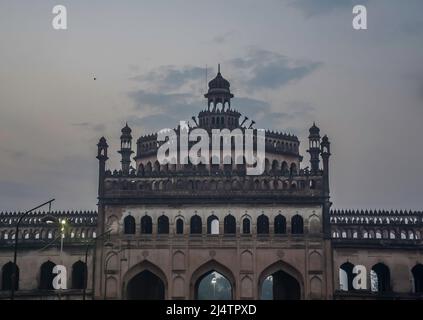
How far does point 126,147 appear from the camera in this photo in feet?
157

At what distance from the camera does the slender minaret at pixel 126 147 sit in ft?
156

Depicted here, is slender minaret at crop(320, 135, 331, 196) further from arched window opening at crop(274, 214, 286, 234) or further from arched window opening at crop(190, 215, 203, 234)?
arched window opening at crop(190, 215, 203, 234)

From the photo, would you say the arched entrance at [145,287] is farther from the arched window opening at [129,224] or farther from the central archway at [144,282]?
the arched window opening at [129,224]

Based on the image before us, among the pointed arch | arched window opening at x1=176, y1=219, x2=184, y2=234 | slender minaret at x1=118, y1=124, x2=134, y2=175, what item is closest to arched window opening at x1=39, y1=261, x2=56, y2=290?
slender minaret at x1=118, y1=124, x2=134, y2=175

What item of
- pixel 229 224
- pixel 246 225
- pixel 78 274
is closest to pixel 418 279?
pixel 246 225

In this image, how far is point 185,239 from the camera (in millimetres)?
42844

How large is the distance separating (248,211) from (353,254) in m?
7.31

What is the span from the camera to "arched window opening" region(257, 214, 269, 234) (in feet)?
141

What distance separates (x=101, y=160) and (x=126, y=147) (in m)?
3.13

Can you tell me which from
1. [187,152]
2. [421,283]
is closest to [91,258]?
[187,152]

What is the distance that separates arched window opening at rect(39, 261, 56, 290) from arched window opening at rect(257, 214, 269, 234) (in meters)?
14.3

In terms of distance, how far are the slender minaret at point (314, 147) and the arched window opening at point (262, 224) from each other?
18.5ft

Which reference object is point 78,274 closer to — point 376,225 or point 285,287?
point 285,287
